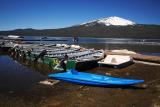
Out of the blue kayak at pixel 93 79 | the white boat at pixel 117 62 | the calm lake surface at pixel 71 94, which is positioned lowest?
the calm lake surface at pixel 71 94

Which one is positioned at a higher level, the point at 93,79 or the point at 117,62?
the point at 117,62

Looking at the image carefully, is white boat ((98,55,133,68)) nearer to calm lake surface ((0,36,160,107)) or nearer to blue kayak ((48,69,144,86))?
calm lake surface ((0,36,160,107))

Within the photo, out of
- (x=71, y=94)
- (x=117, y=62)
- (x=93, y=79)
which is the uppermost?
(x=117, y=62)

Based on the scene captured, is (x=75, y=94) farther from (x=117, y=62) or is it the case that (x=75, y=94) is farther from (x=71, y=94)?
(x=117, y=62)

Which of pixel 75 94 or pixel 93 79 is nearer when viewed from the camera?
pixel 75 94

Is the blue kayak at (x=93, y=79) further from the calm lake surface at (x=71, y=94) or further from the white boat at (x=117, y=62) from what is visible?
the white boat at (x=117, y=62)

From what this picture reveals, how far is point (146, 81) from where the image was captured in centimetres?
2064

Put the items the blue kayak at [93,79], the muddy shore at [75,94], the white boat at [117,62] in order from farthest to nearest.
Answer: the white boat at [117,62], the blue kayak at [93,79], the muddy shore at [75,94]

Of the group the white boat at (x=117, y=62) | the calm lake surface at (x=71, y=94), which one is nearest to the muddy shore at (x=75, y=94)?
the calm lake surface at (x=71, y=94)

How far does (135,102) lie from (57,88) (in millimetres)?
7004

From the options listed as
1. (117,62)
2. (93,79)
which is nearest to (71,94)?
(93,79)

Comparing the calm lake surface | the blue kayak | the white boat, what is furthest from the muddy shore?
the white boat

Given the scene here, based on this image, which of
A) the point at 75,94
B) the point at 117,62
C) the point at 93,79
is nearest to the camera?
the point at 75,94

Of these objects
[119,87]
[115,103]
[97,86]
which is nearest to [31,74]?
[97,86]
